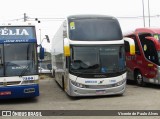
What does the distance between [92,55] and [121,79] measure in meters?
1.62

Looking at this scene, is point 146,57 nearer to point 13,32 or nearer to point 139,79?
point 139,79

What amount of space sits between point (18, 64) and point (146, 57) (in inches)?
304

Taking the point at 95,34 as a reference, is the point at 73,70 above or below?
below

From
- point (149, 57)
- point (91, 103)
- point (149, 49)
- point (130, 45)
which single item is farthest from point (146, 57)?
point (91, 103)

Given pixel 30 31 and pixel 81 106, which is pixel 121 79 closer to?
pixel 81 106

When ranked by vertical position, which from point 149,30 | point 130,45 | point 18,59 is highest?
Answer: point 149,30

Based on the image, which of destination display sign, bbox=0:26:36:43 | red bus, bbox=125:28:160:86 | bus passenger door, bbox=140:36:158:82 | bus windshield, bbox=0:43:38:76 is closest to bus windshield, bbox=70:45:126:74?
bus windshield, bbox=0:43:38:76

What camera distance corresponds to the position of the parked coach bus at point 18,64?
15250 millimetres

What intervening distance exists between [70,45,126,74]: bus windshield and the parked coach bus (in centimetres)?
173

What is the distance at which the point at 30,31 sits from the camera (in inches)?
638

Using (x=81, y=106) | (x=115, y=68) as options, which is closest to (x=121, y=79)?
(x=115, y=68)

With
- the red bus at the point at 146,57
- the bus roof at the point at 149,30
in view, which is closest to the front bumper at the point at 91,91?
the red bus at the point at 146,57

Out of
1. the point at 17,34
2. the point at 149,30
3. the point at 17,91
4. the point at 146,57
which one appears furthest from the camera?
the point at 149,30

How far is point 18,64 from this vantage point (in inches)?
607
